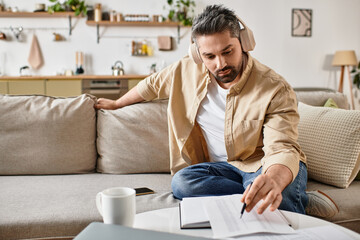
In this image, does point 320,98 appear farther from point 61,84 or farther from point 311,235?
point 61,84

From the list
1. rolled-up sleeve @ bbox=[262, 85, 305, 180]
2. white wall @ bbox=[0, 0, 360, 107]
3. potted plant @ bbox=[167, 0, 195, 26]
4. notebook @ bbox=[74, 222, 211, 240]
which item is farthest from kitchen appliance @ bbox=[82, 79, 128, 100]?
notebook @ bbox=[74, 222, 211, 240]

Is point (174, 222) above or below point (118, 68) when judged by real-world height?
below

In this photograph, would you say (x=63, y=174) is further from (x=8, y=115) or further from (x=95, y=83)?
(x=95, y=83)

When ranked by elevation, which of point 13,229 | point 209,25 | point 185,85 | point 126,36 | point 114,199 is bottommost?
point 13,229

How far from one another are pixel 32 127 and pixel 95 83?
3160 mm

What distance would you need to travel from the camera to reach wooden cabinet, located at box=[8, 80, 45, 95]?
4.63 m

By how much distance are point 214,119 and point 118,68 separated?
3770 mm

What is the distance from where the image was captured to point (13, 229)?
116cm

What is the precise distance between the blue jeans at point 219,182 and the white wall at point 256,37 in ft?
13.1

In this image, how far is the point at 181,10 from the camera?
522 cm

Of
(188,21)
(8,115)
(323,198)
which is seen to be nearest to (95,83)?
(188,21)

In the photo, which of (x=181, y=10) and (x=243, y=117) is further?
(x=181, y=10)

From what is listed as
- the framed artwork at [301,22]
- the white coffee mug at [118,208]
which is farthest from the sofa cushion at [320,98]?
the framed artwork at [301,22]

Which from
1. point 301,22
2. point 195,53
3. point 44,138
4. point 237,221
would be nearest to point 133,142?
point 44,138
